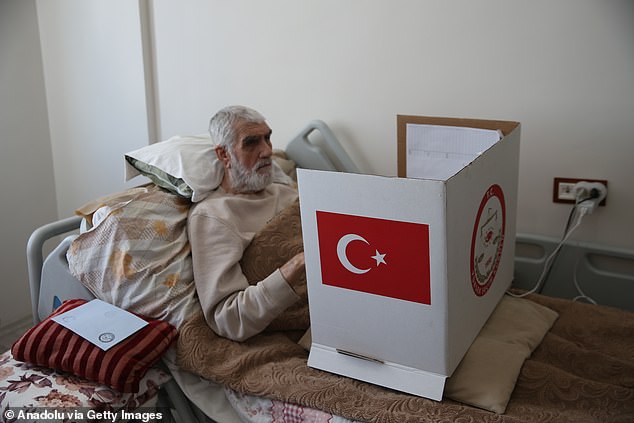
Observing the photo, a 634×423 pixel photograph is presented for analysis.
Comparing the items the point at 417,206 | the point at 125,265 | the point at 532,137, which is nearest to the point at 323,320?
the point at 417,206

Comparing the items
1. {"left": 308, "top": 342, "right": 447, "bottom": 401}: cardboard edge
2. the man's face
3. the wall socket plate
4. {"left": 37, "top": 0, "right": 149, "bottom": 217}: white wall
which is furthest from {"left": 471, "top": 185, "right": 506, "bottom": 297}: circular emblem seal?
{"left": 37, "top": 0, "right": 149, "bottom": 217}: white wall

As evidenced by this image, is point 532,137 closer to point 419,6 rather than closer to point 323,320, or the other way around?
point 419,6

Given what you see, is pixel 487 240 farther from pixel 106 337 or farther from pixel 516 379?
pixel 106 337

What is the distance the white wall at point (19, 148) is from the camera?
8.60 feet

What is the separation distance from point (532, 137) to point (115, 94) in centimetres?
159

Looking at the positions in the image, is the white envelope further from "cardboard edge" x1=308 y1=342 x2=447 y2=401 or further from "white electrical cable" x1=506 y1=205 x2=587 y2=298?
"white electrical cable" x1=506 y1=205 x2=587 y2=298

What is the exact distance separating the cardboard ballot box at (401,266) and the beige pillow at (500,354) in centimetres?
4

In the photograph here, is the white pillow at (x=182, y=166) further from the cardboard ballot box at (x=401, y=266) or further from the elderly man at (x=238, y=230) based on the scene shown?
the cardboard ballot box at (x=401, y=266)

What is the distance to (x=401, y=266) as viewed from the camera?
1.32 m

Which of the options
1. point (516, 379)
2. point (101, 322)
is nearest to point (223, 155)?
point (101, 322)

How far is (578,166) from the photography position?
6.33ft

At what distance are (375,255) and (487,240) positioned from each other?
33 centimetres

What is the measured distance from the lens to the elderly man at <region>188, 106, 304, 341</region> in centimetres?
163

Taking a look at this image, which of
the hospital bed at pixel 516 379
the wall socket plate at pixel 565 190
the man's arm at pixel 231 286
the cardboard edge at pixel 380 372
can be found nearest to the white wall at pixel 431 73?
the wall socket plate at pixel 565 190
